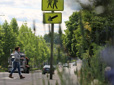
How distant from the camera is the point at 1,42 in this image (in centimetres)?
5566

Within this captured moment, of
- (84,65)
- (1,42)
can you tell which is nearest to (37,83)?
(84,65)

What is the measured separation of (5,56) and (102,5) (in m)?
52.1

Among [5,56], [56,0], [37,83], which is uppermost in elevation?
[56,0]

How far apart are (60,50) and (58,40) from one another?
3.7 inches

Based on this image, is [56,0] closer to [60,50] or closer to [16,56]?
[60,50]

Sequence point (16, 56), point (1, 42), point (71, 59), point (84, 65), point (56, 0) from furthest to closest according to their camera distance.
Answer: point (1, 42)
point (16, 56)
point (84, 65)
point (71, 59)
point (56, 0)

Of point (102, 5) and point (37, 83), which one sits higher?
point (102, 5)

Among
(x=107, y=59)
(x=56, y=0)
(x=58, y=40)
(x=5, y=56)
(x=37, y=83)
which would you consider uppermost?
(x=56, y=0)

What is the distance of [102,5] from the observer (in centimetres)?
599

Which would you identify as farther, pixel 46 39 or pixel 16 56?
pixel 16 56

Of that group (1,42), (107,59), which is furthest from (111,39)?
(1,42)

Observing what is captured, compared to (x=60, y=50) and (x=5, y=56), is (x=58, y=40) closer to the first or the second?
(x=60, y=50)

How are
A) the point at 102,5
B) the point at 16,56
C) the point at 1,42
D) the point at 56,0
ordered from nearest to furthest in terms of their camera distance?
the point at 56,0
the point at 102,5
the point at 16,56
the point at 1,42

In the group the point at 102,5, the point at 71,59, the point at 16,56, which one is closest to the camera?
the point at 71,59
